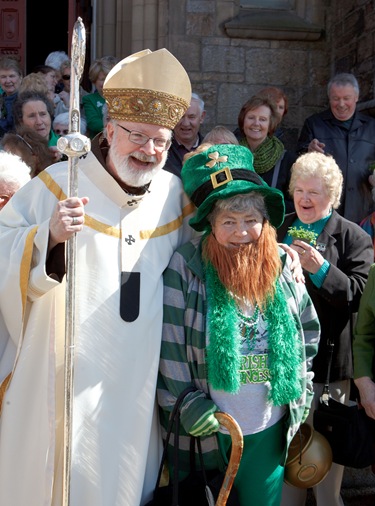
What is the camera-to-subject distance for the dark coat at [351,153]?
6512 millimetres

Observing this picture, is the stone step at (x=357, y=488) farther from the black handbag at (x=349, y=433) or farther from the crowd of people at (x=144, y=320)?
the crowd of people at (x=144, y=320)

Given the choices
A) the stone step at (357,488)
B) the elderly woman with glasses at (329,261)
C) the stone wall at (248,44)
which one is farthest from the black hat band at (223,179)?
the stone wall at (248,44)

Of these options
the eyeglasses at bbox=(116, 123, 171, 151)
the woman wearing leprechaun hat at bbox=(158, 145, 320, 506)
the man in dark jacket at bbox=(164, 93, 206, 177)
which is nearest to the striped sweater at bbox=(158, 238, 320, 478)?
the woman wearing leprechaun hat at bbox=(158, 145, 320, 506)

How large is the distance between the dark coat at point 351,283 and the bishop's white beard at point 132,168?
1172 mm

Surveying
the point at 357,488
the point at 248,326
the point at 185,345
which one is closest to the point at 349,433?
the point at 248,326

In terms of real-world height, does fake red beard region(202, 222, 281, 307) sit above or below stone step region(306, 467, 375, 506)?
above

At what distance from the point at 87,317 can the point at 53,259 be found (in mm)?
264

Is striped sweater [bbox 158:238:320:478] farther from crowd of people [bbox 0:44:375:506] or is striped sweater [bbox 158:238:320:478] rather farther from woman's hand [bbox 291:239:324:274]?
woman's hand [bbox 291:239:324:274]

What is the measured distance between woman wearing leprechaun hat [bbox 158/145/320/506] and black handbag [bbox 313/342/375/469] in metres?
0.62

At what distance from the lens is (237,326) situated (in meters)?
3.36

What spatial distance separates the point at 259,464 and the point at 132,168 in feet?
4.04

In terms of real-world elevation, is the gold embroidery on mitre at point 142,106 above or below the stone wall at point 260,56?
below

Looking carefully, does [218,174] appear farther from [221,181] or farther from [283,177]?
[283,177]

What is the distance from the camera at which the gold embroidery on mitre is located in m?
3.33
